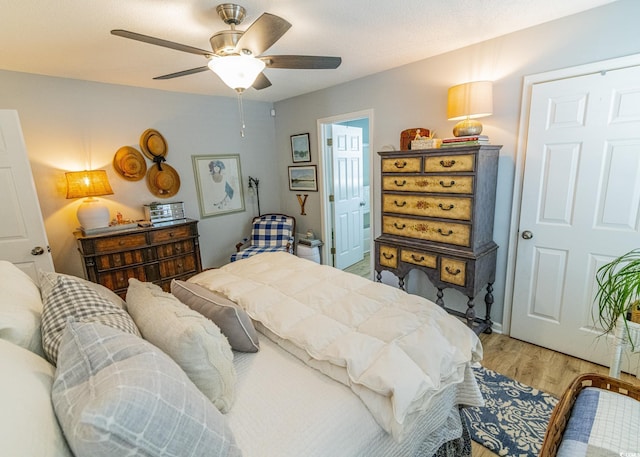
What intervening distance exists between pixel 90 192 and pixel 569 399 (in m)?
3.60

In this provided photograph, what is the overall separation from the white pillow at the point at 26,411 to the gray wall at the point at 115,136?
106 inches

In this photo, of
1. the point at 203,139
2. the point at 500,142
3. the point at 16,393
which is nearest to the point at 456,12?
the point at 500,142

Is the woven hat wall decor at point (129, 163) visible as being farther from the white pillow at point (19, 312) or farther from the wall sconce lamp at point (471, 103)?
the wall sconce lamp at point (471, 103)

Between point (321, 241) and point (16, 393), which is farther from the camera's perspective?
point (321, 241)

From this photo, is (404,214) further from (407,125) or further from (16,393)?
(16,393)

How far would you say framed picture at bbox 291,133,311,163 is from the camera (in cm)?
398

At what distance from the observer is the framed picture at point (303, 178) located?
400 cm

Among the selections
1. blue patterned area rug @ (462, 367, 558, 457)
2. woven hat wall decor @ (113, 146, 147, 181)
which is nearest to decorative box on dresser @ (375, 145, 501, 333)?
blue patterned area rug @ (462, 367, 558, 457)

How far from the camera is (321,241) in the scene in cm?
411

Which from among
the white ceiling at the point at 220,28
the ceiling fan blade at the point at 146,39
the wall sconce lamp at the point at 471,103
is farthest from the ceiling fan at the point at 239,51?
the wall sconce lamp at the point at 471,103

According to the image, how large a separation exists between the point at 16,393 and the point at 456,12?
2635 millimetres

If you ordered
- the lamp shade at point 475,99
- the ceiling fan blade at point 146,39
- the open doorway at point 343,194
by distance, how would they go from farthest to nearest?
1. the open doorway at point 343,194
2. the lamp shade at point 475,99
3. the ceiling fan blade at point 146,39

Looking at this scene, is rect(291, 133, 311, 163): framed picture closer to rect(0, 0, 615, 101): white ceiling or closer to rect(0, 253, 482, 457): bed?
rect(0, 0, 615, 101): white ceiling

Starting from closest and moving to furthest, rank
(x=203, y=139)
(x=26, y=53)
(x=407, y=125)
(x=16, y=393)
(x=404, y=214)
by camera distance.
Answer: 1. (x=16, y=393)
2. (x=26, y=53)
3. (x=404, y=214)
4. (x=407, y=125)
5. (x=203, y=139)
